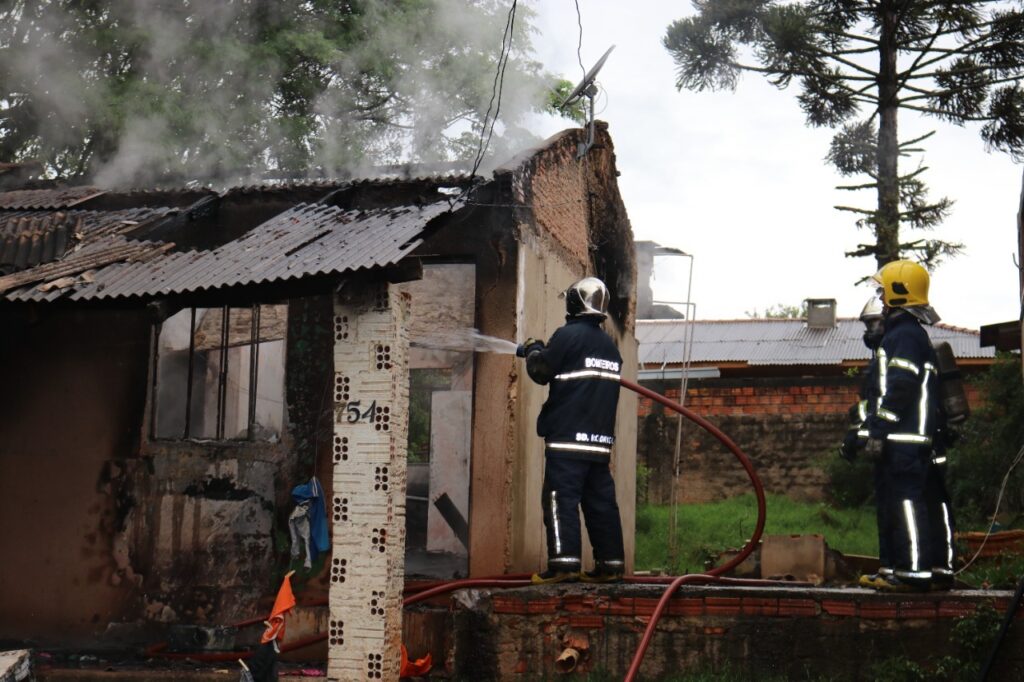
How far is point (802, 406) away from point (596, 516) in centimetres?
1468

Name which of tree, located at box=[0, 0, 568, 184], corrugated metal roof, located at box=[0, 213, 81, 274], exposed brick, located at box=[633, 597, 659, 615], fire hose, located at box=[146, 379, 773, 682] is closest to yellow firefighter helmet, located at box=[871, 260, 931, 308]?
fire hose, located at box=[146, 379, 773, 682]

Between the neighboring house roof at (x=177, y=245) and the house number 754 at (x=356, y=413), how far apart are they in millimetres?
949

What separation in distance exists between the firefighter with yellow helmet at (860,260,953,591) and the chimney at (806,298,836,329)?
65.7ft

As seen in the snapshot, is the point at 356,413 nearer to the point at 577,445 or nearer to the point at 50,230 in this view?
the point at 577,445

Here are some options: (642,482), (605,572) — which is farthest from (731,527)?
(605,572)

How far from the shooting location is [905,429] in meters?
7.41

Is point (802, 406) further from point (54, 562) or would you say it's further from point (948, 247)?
Answer: point (54, 562)

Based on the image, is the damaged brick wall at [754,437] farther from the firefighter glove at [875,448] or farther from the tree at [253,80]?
the firefighter glove at [875,448]

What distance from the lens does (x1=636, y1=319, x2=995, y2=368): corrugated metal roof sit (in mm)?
24156

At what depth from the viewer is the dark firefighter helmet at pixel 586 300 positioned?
878 cm

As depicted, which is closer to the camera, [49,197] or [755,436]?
[49,197]

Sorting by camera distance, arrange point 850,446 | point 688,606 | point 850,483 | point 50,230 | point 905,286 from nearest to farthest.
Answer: point 688,606 < point 905,286 < point 850,446 < point 50,230 < point 850,483

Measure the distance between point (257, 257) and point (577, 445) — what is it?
105 inches

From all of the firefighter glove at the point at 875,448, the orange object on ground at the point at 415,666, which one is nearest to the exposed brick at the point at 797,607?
the firefighter glove at the point at 875,448
